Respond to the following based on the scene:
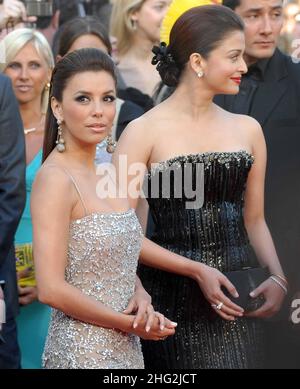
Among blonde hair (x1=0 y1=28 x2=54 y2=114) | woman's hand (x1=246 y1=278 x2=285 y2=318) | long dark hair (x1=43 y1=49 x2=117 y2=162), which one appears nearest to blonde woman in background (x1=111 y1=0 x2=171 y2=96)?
blonde hair (x1=0 y1=28 x2=54 y2=114)

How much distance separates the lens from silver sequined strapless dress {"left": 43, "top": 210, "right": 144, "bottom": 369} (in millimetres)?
3445

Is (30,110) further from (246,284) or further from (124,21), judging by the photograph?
(246,284)

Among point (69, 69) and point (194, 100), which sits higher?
point (69, 69)

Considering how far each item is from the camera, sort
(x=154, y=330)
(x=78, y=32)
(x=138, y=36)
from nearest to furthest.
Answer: (x=154, y=330) → (x=78, y=32) → (x=138, y=36)

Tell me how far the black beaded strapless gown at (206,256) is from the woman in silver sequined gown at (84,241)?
1.80ft

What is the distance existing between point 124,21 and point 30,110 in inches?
49.1

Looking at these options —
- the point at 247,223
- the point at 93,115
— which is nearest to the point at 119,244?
the point at 93,115

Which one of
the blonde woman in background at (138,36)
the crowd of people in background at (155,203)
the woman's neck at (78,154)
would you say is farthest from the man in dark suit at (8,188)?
the blonde woman in background at (138,36)

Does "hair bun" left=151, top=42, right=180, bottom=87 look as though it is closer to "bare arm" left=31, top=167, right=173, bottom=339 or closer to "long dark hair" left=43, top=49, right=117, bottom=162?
"long dark hair" left=43, top=49, right=117, bottom=162

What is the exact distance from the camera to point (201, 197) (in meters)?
4.15

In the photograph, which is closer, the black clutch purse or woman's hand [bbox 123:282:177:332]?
woman's hand [bbox 123:282:177:332]

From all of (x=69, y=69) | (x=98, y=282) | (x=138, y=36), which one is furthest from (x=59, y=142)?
(x=138, y=36)

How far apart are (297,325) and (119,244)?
1.60 m

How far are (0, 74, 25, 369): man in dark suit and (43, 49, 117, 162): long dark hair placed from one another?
0.77m
